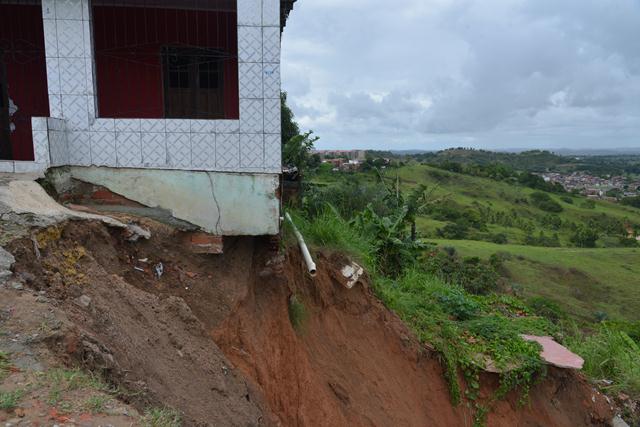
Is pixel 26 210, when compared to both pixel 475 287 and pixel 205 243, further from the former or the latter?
pixel 475 287

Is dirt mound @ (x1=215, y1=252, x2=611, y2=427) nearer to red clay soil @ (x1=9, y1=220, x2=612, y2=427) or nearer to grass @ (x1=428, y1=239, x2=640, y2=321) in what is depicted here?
red clay soil @ (x1=9, y1=220, x2=612, y2=427)

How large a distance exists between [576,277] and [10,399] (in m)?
25.5

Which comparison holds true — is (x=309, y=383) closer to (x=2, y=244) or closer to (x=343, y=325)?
(x=343, y=325)

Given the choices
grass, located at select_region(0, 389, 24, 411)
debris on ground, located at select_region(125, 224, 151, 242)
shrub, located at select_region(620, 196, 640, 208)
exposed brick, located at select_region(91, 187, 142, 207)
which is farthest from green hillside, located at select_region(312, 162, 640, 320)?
grass, located at select_region(0, 389, 24, 411)

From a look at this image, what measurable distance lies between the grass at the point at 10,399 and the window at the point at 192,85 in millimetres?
5435

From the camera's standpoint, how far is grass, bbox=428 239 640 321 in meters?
20.9

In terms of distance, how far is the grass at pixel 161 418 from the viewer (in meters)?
2.22

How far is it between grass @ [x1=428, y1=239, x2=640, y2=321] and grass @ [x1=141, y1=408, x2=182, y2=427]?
63.5 ft

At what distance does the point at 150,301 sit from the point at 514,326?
A: 572cm

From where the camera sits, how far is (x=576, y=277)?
23.5 m

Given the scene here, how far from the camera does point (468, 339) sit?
701 cm

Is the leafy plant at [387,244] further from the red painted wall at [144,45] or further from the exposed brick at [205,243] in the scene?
the exposed brick at [205,243]

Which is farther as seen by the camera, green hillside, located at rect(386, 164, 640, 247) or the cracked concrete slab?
green hillside, located at rect(386, 164, 640, 247)

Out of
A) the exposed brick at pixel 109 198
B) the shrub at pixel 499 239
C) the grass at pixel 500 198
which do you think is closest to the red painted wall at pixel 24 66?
the exposed brick at pixel 109 198
